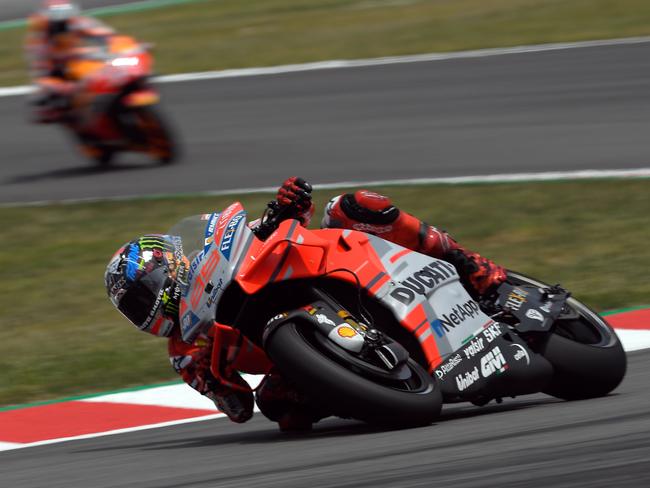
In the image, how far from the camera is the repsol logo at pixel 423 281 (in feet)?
15.6

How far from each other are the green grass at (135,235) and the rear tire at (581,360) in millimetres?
2415

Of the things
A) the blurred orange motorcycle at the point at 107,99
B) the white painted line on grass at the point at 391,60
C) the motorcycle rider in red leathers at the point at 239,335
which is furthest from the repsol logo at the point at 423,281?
the white painted line on grass at the point at 391,60

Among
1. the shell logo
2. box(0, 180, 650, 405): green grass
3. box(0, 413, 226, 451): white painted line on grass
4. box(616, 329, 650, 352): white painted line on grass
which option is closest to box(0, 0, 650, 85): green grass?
box(0, 180, 650, 405): green grass

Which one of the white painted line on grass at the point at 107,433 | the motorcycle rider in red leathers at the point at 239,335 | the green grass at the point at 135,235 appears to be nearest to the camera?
the motorcycle rider in red leathers at the point at 239,335

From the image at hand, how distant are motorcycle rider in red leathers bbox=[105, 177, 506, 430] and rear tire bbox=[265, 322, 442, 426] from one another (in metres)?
0.41

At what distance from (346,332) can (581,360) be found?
3.70 ft

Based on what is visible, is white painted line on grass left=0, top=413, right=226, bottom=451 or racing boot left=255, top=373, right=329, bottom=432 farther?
white painted line on grass left=0, top=413, right=226, bottom=451

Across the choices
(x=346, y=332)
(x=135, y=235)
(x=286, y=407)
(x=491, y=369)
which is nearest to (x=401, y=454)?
(x=346, y=332)

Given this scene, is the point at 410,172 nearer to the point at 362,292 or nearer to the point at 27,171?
the point at 27,171

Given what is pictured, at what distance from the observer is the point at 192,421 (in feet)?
19.2

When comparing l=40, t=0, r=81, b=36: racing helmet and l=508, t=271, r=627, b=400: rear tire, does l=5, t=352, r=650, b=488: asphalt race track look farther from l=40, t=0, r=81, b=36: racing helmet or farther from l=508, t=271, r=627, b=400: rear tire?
l=40, t=0, r=81, b=36: racing helmet

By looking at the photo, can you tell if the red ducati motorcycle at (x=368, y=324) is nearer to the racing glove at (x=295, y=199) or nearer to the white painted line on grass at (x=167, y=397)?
the racing glove at (x=295, y=199)

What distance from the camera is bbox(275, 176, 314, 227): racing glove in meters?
4.98

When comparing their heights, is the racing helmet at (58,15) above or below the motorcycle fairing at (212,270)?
below
